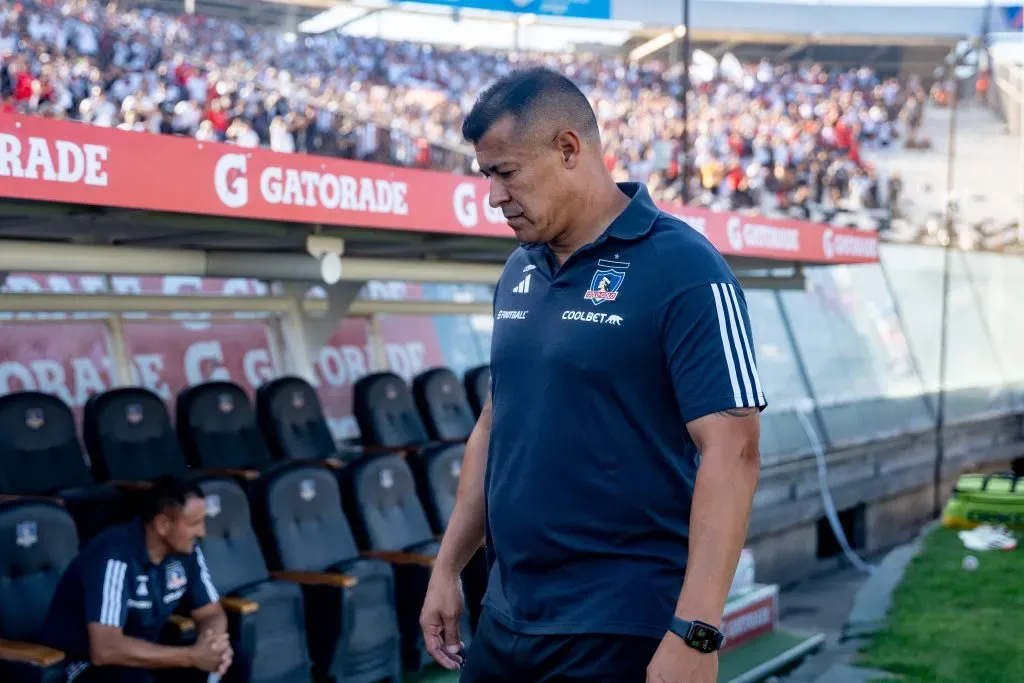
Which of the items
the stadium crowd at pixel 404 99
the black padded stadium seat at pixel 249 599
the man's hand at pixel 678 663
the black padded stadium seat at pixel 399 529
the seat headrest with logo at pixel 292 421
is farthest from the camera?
the stadium crowd at pixel 404 99

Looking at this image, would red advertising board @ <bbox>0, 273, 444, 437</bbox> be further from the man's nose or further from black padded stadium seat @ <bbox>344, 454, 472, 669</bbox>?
the man's nose

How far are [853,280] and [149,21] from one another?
27.3 ft

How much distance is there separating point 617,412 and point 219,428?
4740 millimetres

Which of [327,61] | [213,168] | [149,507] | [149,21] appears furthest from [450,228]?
[327,61]

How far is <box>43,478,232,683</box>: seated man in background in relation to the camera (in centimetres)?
403

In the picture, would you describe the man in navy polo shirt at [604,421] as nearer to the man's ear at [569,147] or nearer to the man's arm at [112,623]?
the man's ear at [569,147]

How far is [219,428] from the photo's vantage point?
616cm

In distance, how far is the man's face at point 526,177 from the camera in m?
1.81

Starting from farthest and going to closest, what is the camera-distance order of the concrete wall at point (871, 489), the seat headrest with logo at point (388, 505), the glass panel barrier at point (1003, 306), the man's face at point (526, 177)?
the glass panel barrier at point (1003, 306)
the concrete wall at point (871, 489)
the seat headrest with logo at point (388, 505)
the man's face at point (526, 177)

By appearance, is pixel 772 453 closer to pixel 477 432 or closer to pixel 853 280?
pixel 853 280

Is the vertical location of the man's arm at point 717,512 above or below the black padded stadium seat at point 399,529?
above

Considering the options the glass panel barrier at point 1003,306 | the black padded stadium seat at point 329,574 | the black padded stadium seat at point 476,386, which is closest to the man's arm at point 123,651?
the black padded stadium seat at point 329,574

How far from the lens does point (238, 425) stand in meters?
6.25

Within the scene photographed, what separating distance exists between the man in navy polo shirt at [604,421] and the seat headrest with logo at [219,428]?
4.41 metres
